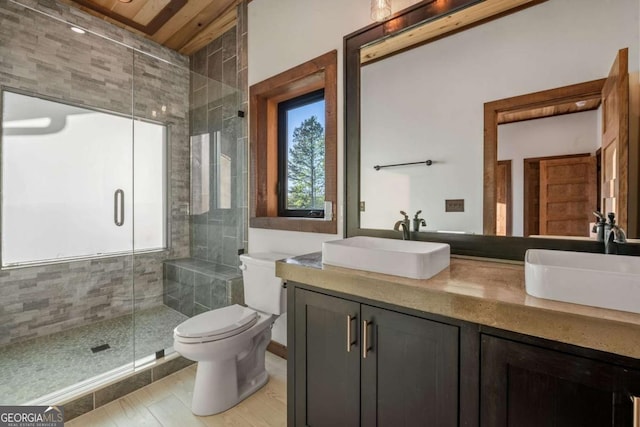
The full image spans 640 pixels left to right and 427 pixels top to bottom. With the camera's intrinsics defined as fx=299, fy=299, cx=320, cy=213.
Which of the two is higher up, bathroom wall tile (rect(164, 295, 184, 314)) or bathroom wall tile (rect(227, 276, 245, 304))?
bathroom wall tile (rect(227, 276, 245, 304))

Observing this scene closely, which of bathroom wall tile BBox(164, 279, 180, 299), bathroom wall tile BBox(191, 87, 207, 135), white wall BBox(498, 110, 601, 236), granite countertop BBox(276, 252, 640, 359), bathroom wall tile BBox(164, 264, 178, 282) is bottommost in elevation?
bathroom wall tile BBox(164, 279, 180, 299)

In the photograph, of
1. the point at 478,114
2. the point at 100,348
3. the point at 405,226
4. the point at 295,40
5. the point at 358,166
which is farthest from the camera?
the point at 100,348

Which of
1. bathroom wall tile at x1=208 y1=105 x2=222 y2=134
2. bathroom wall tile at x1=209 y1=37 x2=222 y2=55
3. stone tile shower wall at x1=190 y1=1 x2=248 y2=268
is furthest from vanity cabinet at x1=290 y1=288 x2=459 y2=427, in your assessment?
bathroom wall tile at x1=209 y1=37 x2=222 y2=55

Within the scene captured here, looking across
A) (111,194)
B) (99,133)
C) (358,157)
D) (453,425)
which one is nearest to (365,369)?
(453,425)

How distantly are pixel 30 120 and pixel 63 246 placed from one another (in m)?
0.99

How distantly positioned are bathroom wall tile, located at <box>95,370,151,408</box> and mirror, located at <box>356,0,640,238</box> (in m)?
1.70

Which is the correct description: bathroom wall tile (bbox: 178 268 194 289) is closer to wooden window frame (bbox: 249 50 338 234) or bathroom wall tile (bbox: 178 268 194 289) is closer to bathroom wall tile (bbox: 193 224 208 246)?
bathroom wall tile (bbox: 193 224 208 246)

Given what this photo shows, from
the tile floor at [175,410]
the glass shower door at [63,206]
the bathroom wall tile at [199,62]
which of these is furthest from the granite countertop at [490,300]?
the bathroom wall tile at [199,62]

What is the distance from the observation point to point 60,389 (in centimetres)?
169

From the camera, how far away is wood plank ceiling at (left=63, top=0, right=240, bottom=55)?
238cm

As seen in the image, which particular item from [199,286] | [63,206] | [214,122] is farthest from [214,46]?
[199,286]

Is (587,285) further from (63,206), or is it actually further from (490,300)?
(63,206)

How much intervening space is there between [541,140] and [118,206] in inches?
118

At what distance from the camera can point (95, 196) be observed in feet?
8.30
